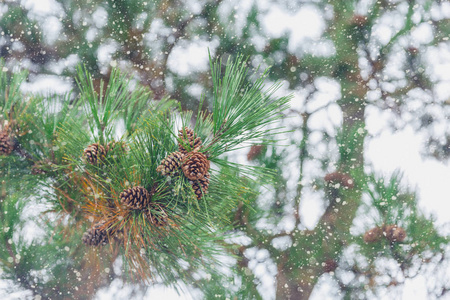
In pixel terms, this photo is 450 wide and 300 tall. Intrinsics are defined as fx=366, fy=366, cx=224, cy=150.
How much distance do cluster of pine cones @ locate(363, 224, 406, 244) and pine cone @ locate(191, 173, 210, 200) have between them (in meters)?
0.82

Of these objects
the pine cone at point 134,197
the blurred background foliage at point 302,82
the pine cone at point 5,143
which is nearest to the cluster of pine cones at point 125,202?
the pine cone at point 134,197

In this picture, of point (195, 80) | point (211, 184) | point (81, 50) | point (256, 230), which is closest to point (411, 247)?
point (256, 230)

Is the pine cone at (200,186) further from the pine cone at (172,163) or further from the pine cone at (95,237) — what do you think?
the pine cone at (95,237)

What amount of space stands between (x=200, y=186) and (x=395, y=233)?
875 millimetres

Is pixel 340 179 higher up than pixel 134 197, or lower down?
higher up

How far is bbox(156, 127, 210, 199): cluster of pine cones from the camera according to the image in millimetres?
615

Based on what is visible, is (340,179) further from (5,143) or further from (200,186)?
(5,143)

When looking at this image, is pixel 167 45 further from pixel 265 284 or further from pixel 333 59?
pixel 265 284

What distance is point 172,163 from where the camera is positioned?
0.62 m

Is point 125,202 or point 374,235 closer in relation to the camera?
point 125,202

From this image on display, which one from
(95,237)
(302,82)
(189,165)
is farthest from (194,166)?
(302,82)

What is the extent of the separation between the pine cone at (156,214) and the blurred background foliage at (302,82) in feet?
1.99

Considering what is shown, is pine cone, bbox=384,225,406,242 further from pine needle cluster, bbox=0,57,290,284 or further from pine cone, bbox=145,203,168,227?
pine cone, bbox=145,203,168,227

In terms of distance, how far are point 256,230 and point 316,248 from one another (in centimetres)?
23
